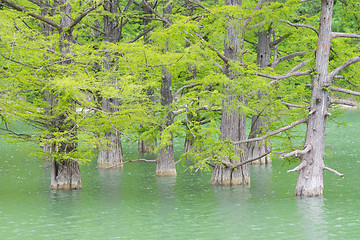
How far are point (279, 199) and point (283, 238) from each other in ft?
16.4

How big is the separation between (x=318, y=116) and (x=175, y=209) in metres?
5.27

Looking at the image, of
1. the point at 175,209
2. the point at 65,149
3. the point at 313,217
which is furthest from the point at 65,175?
the point at 313,217

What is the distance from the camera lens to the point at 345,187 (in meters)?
19.4

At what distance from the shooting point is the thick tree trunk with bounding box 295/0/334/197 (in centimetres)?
1614

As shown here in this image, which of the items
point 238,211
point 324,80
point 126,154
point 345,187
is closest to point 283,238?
point 238,211

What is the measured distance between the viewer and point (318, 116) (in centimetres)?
1619

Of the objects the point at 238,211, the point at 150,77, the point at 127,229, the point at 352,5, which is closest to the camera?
the point at 127,229

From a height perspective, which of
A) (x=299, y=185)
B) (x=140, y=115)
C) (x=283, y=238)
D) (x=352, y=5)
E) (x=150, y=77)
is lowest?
(x=283, y=238)

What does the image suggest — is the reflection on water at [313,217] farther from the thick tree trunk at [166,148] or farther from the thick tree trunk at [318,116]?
the thick tree trunk at [166,148]

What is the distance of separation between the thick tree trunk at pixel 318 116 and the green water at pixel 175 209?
2.30ft

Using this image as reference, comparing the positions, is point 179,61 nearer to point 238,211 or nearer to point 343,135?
point 238,211

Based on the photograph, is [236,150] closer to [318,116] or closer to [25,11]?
[318,116]

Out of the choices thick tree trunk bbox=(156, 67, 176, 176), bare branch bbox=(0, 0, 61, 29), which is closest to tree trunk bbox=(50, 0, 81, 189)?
bare branch bbox=(0, 0, 61, 29)

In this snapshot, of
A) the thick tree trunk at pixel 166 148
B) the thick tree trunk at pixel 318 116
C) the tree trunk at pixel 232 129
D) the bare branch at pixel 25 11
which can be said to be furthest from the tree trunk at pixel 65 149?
the thick tree trunk at pixel 318 116
